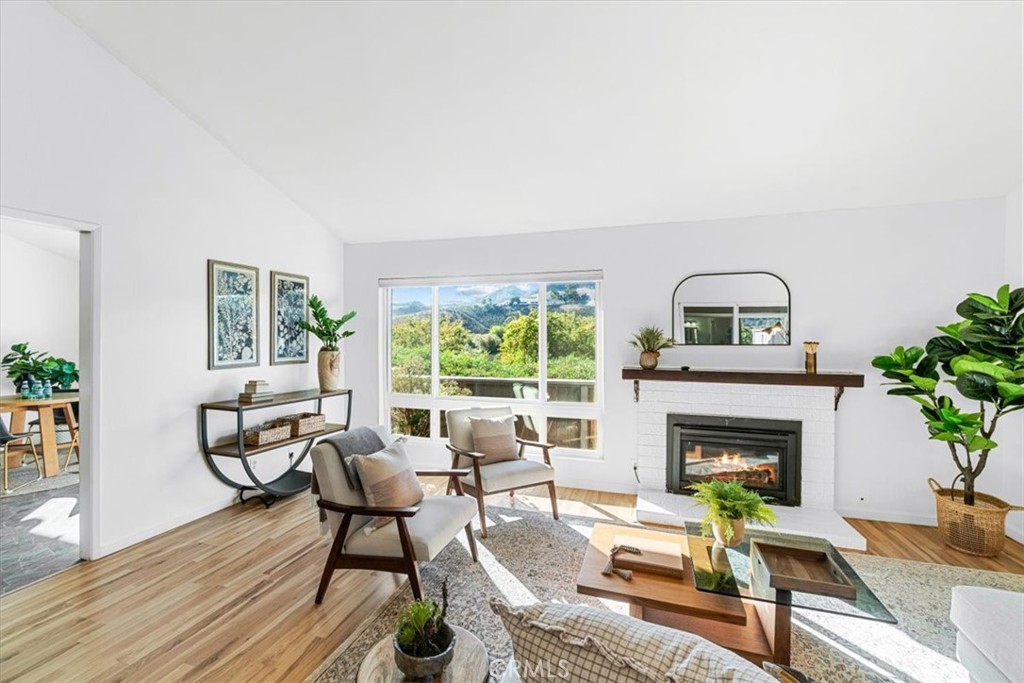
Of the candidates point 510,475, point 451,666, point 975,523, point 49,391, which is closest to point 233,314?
point 510,475

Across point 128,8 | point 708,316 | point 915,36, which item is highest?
point 128,8

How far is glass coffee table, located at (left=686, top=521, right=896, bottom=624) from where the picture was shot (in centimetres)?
182

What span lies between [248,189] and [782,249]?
4.52m

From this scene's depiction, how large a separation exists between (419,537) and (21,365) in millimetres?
5354

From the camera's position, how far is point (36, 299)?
17.7 ft

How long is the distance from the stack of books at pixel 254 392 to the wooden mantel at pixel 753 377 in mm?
3022

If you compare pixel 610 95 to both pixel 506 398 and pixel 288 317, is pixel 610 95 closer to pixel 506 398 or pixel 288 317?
pixel 506 398

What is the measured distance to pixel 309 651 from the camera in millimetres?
2053

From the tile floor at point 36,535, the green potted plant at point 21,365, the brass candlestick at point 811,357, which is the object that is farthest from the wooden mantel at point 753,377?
the green potted plant at point 21,365

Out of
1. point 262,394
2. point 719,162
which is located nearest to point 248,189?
point 262,394

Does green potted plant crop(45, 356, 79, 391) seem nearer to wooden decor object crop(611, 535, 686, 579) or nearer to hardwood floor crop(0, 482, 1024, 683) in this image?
hardwood floor crop(0, 482, 1024, 683)

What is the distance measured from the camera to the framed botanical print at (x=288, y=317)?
13.8 ft

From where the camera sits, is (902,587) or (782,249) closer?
(902,587)

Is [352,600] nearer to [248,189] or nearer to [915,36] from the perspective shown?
[248,189]
